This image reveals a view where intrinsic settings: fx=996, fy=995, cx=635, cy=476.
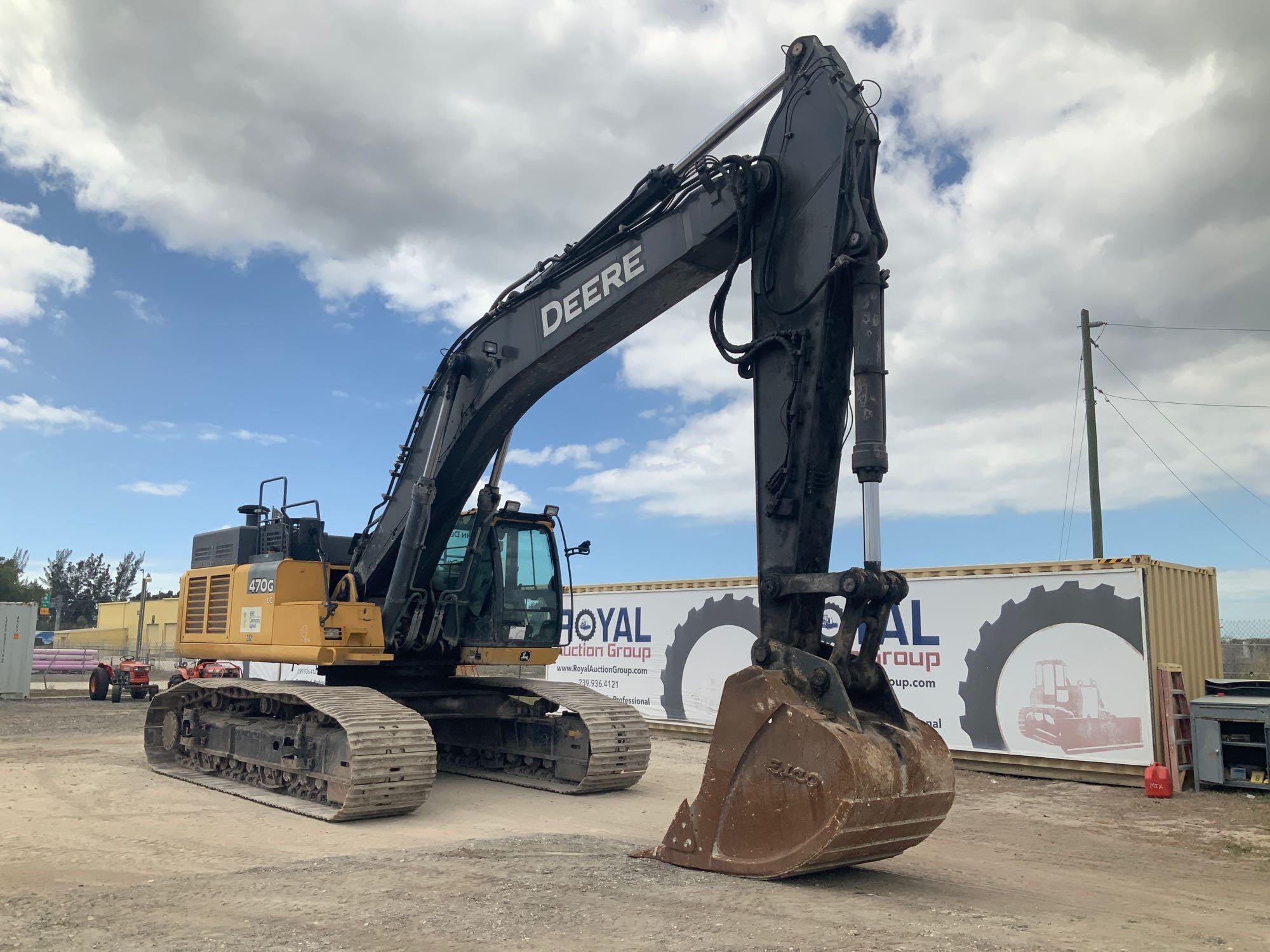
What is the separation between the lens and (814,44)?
670cm

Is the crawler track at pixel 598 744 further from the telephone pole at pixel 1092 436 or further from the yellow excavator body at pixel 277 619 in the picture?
the telephone pole at pixel 1092 436

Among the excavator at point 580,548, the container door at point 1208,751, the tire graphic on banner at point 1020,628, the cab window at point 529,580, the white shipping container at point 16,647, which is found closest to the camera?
the excavator at point 580,548

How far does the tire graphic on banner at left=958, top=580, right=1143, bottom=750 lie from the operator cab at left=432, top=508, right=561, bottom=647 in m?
5.66

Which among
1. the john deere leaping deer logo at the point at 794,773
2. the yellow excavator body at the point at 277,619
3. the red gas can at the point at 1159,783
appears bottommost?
the red gas can at the point at 1159,783

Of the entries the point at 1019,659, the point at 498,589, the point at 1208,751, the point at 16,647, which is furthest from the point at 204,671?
the point at 1208,751

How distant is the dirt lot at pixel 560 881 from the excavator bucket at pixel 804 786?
23 centimetres

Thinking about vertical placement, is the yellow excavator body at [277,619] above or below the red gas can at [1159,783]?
above

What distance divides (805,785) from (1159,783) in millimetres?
7471

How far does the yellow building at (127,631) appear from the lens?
45.5 metres

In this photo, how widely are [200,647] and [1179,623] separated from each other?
37.6 feet

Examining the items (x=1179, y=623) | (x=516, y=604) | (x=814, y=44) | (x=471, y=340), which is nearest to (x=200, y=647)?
(x=516, y=604)

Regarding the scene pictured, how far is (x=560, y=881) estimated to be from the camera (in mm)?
5742

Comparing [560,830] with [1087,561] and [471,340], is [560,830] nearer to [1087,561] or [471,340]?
[471,340]

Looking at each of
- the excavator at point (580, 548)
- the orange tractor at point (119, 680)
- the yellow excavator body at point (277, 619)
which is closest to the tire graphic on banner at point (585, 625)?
the excavator at point (580, 548)
